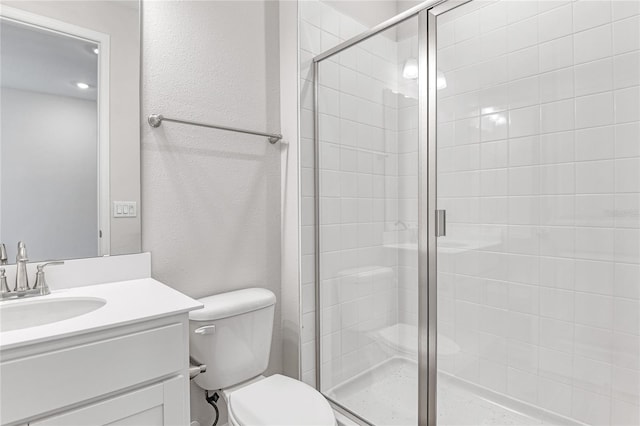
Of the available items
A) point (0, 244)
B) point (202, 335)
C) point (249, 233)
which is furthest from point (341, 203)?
point (0, 244)

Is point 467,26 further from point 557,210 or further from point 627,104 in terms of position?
point 557,210

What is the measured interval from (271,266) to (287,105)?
82 cm

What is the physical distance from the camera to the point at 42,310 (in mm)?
1063

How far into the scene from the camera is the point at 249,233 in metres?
1.72

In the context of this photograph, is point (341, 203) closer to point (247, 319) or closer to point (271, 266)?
point (271, 266)

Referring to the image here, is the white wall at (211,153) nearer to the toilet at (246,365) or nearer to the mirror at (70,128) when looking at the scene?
the mirror at (70,128)

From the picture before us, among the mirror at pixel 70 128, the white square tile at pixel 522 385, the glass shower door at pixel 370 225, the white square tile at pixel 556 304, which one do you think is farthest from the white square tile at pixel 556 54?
the mirror at pixel 70 128

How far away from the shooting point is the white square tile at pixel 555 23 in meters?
1.33

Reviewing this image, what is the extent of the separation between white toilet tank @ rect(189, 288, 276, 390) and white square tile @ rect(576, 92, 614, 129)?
138 cm

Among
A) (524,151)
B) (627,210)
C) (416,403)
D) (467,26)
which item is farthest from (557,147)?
(416,403)

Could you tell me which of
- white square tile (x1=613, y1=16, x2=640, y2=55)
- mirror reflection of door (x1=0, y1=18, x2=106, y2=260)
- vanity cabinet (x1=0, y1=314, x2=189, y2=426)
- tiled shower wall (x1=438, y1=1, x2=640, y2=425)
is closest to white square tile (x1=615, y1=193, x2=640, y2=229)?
tiled shower wall (x1=438, y1=1, x2=640, y2=425)

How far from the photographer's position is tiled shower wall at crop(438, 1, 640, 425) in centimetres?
124

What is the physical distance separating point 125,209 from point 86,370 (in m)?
0.65

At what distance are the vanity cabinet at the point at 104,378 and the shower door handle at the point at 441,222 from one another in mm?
949
